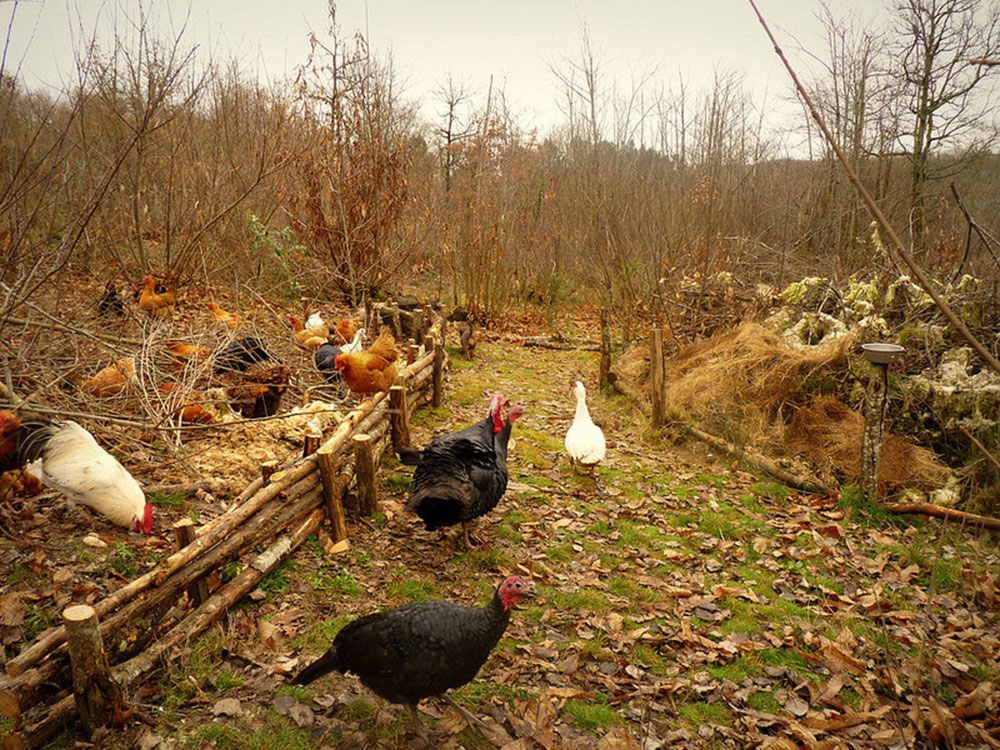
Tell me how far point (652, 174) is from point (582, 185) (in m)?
1.26

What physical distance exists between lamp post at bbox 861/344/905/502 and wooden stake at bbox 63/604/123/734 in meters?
6.10

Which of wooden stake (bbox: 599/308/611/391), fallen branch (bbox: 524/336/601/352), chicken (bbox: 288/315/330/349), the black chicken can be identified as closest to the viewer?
the black chicken

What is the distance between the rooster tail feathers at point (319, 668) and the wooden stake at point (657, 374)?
222 inches

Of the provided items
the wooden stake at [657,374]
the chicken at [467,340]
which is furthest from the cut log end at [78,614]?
the chicken at [467,340]

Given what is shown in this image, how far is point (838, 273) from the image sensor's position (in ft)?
32.5

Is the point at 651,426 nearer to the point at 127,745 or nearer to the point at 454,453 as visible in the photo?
the point at 454,453

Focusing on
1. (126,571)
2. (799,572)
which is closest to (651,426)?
(799,572)

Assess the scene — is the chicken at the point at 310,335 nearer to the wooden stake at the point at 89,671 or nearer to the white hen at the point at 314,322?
the white hen at the point at 314,322

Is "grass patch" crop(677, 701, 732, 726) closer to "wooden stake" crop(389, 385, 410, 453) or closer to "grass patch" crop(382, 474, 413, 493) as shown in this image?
"grass patch" crop(382, 474, 413, 493)

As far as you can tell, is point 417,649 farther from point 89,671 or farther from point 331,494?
point 331,494

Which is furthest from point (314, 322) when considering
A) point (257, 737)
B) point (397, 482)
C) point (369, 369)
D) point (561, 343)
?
point (257, 737)

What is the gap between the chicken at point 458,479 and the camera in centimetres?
439

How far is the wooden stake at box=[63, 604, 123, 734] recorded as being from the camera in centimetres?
272

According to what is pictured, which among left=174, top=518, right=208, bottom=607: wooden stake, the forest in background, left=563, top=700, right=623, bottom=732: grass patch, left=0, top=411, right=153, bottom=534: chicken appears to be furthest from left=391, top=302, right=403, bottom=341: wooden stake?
left=563, top=700, right=623, bottom=732: grass patch
